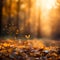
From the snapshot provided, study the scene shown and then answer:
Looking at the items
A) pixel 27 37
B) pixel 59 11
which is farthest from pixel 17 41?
pixel 59 11

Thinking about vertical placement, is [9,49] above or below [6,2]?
below

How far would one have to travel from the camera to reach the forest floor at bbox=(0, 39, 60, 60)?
4.70 metres

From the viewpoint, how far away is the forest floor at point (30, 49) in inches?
185

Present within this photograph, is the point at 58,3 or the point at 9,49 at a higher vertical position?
the point at 58,3

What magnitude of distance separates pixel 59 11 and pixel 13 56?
50.1 inches

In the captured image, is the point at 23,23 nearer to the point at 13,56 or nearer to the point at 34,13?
the point at 34,13

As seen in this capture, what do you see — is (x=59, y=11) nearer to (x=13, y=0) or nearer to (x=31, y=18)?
(x=31, y=18)

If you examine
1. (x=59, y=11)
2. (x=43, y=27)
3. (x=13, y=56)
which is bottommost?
(x=13, y=56)

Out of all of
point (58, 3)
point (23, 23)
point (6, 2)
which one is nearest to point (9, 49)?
point (23, 23)

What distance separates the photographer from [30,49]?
4.83m

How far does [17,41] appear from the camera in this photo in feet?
16.5

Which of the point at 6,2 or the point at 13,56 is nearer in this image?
the point at 13,56

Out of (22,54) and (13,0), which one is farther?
(13,0)

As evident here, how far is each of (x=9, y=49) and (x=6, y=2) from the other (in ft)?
3.23
